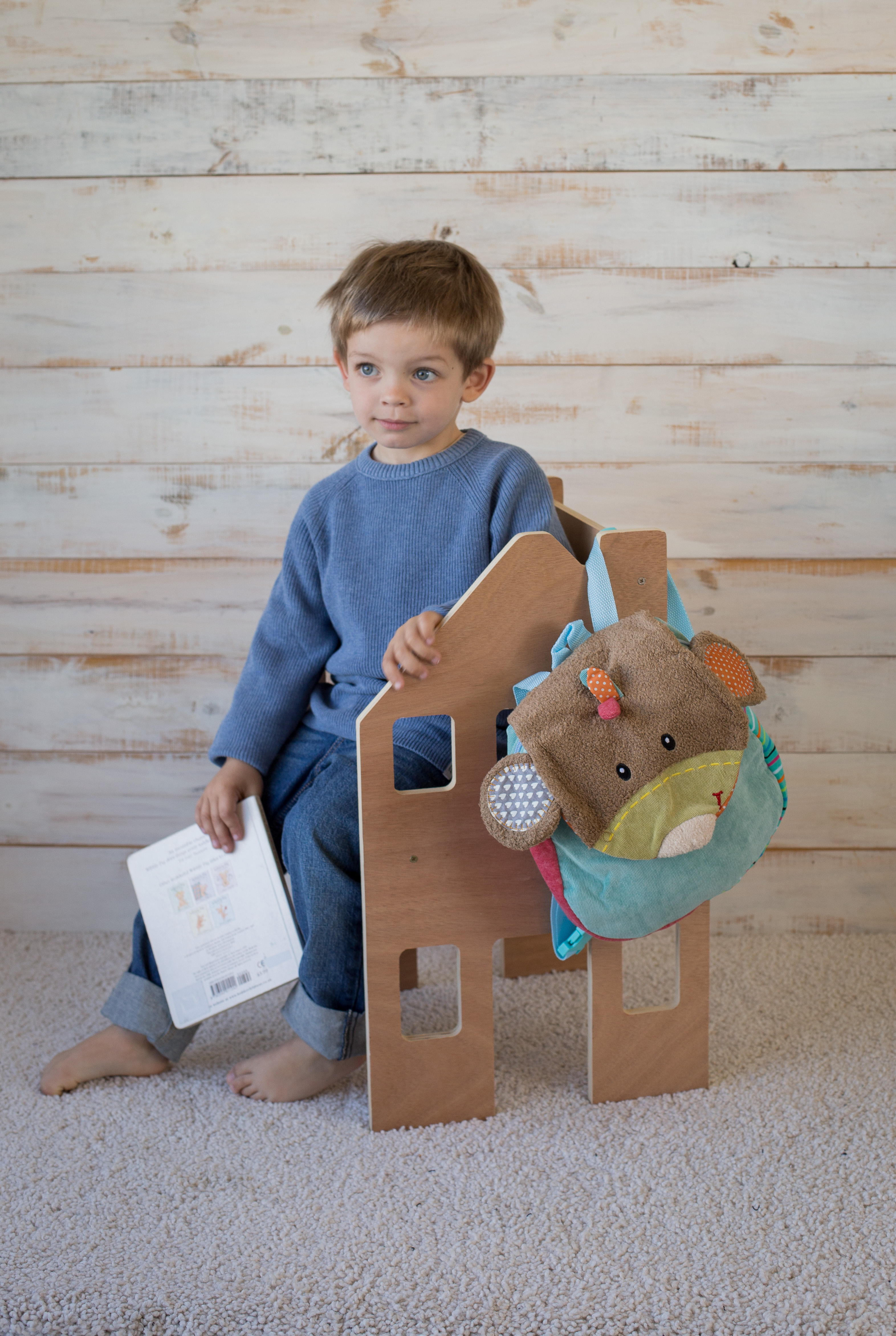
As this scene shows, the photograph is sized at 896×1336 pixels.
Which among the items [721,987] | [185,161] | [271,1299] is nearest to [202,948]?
[271,1299]

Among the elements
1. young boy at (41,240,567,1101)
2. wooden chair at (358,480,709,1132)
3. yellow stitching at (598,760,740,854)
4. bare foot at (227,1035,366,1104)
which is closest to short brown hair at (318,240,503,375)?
young boy at (41,240,567,1101)

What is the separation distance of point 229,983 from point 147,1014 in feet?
0.34

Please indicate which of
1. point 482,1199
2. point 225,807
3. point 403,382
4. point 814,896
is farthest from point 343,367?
point 814,896

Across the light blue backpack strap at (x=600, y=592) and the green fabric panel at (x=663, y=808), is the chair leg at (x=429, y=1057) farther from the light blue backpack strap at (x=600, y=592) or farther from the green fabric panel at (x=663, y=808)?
the light blue backpack strap at (x=600, y=592)

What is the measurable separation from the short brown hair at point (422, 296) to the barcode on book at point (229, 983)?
598mm

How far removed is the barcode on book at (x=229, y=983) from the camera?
966 millimetres

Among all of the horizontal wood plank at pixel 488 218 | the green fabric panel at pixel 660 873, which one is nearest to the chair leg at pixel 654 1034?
the green fabric panel at pixel 660 873

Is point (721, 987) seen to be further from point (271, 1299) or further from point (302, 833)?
point (271, 1299)

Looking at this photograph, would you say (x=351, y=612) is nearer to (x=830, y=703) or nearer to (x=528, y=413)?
(x=528, y=413)

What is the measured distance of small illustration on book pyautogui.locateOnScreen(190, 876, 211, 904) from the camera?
995 millimetres

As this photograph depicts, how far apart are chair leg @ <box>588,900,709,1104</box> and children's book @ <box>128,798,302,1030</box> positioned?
0.28m

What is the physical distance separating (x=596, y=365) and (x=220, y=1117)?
928 millimetres

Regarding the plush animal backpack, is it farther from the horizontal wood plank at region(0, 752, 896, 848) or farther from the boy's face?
the horizontal wood plank at region(0, 752, 896, 848)

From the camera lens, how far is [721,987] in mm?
1195
